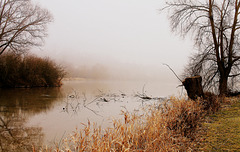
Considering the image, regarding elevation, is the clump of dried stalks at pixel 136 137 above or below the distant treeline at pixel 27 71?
below

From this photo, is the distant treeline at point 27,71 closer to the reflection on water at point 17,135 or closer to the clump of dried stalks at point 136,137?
the reflection on water at point 17,135

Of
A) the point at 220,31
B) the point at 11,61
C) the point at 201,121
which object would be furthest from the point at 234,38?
the point at 11,61

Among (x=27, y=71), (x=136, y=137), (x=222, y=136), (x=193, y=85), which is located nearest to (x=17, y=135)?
(x=136, y=137)

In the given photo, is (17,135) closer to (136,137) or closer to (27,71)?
(136,137)

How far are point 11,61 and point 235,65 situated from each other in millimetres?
18148

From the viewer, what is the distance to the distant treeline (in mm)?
14586

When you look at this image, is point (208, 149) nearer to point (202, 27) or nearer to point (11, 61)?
point (202, 27)

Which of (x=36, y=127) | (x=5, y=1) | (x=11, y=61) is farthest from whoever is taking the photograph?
(x=5, y=1)

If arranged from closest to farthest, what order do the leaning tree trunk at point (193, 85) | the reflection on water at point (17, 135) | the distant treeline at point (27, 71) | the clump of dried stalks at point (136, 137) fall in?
the clump of dried stalks at point (136, 137)
the reflection on water at point (17, 135)
the leaning tree trunk at point (193, 85)
the distant treeline at point (27, 71)

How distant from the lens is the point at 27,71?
15.5m

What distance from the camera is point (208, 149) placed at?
3088 mm

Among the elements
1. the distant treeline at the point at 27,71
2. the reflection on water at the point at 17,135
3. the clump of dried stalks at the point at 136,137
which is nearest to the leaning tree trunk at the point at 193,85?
the clump of dried stalks at the point at 136,137

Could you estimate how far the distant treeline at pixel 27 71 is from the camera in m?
14.6

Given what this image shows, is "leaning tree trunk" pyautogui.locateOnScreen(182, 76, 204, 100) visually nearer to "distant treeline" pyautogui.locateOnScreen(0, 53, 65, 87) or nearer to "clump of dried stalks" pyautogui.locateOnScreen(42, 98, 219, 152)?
"clump of dried stalks" pyautogui.locateOnScreen(42, 98, 219, 152)
